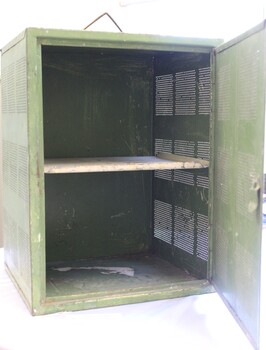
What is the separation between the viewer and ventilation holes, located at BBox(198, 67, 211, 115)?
5.35 feet

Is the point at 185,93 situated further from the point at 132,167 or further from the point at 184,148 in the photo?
the point at 132,167

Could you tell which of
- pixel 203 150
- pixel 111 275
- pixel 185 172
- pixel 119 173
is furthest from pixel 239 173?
pixel 119 173

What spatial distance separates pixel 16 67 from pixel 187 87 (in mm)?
575

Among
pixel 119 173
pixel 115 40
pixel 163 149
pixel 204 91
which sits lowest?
pixel 119 173

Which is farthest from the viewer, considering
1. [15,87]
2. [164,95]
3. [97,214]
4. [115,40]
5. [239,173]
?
[97,214]

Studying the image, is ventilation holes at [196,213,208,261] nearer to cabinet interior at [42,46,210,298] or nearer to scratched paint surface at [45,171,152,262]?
cabinet interior at [42,46,210,298]

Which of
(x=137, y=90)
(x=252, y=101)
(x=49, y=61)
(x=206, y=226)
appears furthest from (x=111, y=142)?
(x=252, y=101)

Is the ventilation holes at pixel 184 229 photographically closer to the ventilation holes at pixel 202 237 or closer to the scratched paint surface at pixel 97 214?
the ventilation holes at pixel 202 237

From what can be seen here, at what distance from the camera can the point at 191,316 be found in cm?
146

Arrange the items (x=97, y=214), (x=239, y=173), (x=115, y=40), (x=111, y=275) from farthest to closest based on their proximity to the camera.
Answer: (x=97, y=214) < (x=111, y=275) < (x=115, y=40) < (x=239, y=173)

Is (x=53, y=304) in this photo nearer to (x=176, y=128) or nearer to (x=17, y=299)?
(x=17, y=299)

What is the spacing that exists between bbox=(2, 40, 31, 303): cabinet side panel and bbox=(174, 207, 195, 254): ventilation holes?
1.87 feet

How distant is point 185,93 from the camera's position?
5.86ft

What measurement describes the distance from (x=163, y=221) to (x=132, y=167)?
1.67 feet
